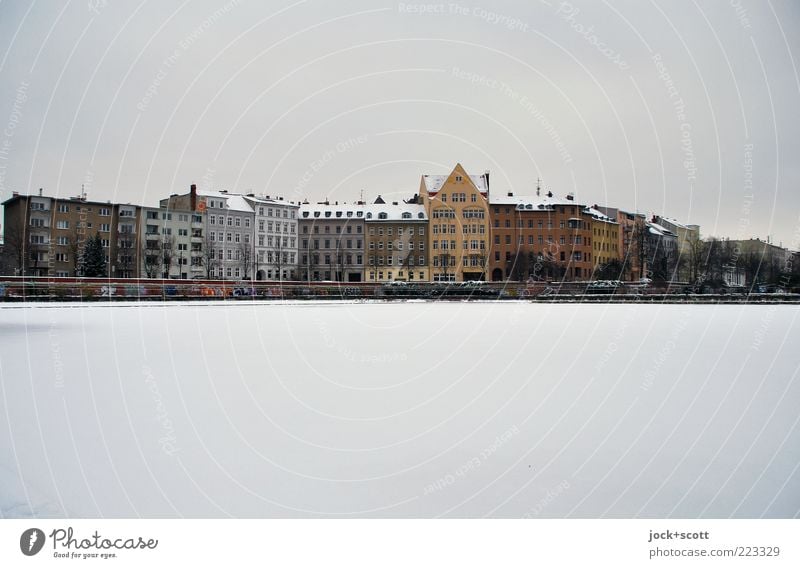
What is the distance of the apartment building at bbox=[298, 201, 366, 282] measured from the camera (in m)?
93.6

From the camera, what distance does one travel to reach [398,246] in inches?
3666

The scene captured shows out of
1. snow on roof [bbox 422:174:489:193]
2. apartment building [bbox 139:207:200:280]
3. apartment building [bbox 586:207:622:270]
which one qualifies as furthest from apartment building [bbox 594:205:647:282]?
apartment building [bbox 139:207:200:280]

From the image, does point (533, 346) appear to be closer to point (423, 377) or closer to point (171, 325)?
point (423, 377)

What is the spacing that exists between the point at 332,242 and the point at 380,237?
23.8ft

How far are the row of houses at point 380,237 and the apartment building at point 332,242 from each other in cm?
15

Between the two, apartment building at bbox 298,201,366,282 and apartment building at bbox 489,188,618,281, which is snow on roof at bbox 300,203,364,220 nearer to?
apartment building at bbox 298,201,366,282

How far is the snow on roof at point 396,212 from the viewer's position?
306ft

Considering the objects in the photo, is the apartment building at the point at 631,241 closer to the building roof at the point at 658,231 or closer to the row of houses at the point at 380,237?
the row of houses at the point at 380,237

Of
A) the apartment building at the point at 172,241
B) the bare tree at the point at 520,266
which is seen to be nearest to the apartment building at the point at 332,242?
the apartment building at the point at 172,241

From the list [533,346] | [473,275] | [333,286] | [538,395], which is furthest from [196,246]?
[538,395]

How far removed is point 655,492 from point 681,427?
8.65 feet

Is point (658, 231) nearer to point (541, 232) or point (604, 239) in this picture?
point (604, 239)

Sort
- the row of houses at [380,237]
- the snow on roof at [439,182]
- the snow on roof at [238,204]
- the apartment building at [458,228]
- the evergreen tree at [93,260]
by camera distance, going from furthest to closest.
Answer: the snow on roof at [439,182] → the apartment building at [458,228] → the snow on roof at [238,204] → the row of houses at [380,237] → the evergreen tree at [93,260]

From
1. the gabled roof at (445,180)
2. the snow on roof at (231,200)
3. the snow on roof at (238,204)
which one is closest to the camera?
A: the snow on roof at (231,200)
